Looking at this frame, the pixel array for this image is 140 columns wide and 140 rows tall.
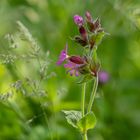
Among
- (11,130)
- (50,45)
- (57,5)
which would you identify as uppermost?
(57,5)

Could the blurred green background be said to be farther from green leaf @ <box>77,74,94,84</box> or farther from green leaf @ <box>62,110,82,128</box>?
green leaf @ <box>77,74,94,84</box>

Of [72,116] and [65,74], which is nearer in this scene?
[72,116]

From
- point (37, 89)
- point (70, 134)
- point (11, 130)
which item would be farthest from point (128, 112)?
point (37, 89)

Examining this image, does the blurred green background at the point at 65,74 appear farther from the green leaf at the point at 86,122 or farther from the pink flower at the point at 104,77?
the green leaf at the point at 86,122

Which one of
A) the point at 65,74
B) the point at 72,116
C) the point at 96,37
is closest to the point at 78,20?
Result: the point at 96,37

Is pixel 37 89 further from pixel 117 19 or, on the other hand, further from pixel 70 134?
pixel 117 19

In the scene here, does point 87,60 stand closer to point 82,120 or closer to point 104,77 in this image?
point 82,120
